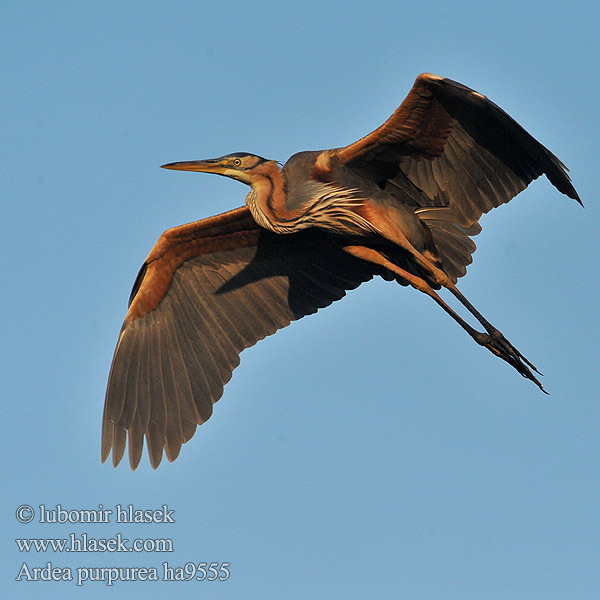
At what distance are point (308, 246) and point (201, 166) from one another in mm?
1758

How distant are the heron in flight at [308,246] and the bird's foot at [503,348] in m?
0.01

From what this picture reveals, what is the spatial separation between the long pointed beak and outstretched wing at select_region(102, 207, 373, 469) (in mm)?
926

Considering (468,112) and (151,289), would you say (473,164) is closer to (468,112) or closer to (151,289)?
(468,112)

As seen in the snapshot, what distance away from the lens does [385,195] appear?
961 cm

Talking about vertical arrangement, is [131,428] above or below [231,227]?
below

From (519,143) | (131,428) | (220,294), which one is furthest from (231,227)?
(519,143)

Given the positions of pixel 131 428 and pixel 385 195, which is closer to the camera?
pixel 385 195

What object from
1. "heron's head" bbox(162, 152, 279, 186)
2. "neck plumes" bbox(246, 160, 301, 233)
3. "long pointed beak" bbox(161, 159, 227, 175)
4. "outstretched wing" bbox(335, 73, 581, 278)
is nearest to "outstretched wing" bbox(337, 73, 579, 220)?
"outstretched wing" bbox(335, 73, 581, 278)

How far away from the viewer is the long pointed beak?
966 centimetres

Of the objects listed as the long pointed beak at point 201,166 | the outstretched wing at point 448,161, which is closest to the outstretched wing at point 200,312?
the long pointed beak at point 201,166

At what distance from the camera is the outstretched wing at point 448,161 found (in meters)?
9.01

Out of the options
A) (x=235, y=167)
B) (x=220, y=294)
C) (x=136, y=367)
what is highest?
(x=235, y=167)

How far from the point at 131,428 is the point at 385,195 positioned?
12.0ft

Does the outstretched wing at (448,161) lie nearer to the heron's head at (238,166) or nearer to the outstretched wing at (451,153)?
the outstretched wing at (451,153)
